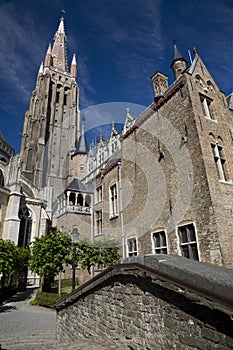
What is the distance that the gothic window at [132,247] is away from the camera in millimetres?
13836

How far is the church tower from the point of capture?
1833 inches

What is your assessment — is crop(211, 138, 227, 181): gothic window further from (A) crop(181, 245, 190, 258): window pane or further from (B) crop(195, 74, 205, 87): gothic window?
(A) crop(181, 245, 190, 258): window pane

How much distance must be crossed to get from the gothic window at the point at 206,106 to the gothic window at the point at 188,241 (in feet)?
19.5

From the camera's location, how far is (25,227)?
27.7m

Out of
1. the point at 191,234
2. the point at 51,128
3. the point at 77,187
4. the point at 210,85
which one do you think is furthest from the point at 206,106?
the point at 51,128

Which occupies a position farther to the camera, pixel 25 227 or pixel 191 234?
pixel 25 227

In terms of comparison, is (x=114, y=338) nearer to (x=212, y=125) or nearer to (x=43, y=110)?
(x=212, y=125)

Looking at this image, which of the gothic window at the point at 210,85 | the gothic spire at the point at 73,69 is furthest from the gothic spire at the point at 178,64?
the gothic spire at the point at 73,69

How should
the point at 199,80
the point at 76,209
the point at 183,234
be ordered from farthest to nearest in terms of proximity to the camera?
the point at 76,209, the point at 199,80, the point at 183,234

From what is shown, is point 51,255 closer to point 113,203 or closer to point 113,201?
point 113,203

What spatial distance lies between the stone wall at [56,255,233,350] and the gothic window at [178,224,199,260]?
5.55 m

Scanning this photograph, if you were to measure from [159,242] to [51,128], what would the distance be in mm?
47789

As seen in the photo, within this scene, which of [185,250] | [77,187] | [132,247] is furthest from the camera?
[77,187]

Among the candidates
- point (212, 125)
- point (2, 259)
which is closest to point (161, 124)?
point (212, 125)
